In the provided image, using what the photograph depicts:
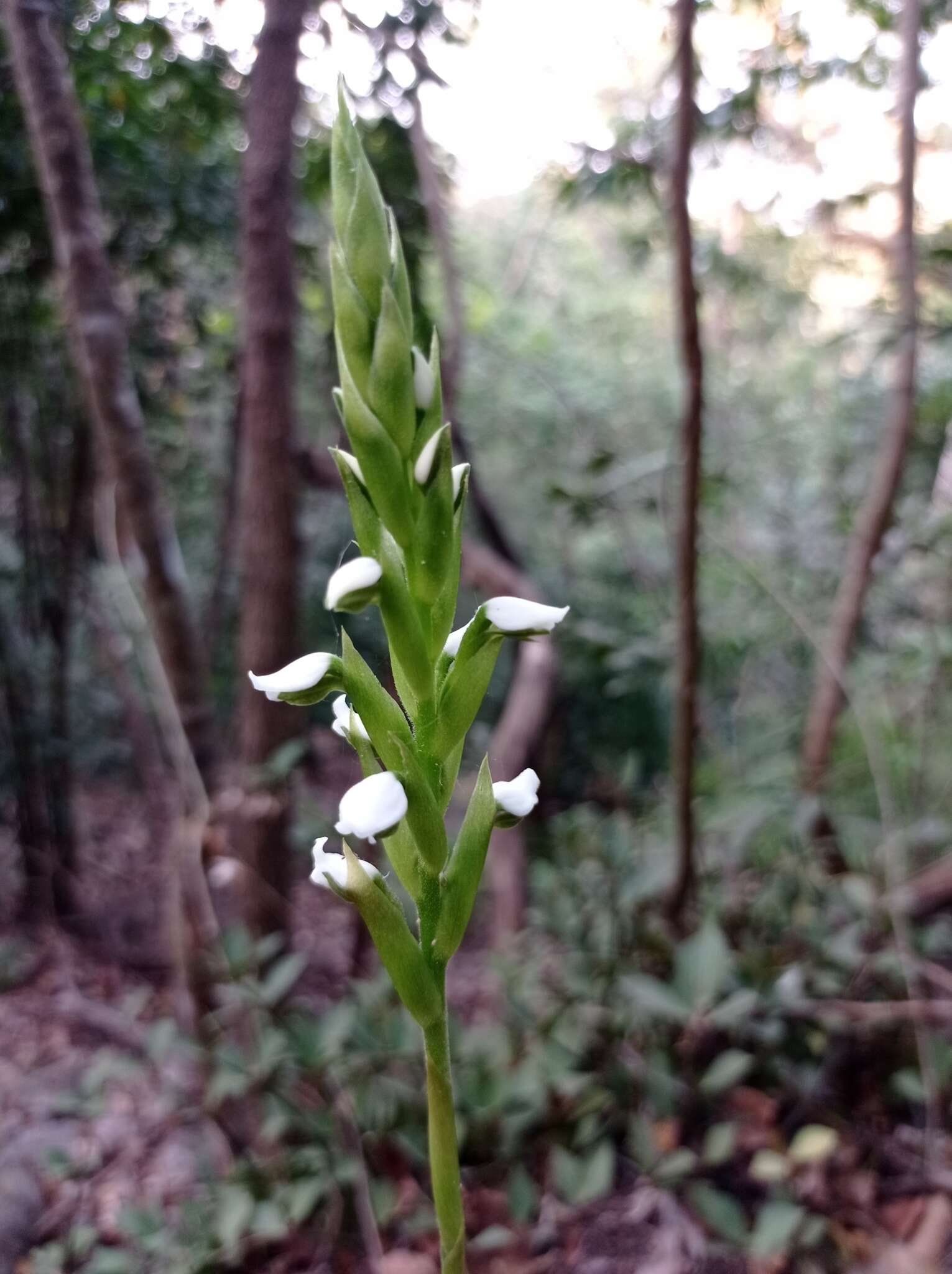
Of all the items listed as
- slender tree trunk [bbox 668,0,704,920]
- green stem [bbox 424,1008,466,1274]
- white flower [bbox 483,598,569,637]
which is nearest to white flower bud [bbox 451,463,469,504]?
white flower [bbox 483,598,569,637]

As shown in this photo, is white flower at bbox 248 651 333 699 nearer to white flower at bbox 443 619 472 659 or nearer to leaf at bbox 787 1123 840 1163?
white flower at bbox 443 619 472 659

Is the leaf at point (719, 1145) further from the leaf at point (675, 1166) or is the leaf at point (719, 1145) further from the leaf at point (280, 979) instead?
the leaf at point (280, 979)

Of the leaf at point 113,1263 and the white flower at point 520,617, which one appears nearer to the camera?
the white flower at point 520,617

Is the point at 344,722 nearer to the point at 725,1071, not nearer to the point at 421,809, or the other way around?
the point at 421,809

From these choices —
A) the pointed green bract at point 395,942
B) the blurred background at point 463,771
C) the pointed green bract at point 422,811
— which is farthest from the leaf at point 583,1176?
the pointed green bract at point 422,811

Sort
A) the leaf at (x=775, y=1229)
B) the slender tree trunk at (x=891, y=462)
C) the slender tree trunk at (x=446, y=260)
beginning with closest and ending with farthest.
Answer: the leaf at (x=775, y=1229), the slender tree trunk at (x=891, y=462), the slender tree trunk at (x=446, y=260)

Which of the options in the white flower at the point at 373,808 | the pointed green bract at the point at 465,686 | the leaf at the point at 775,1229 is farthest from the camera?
the leaf at the point at 775,1229

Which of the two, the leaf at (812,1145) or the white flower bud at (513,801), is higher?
the white flower bud at (513,801)
